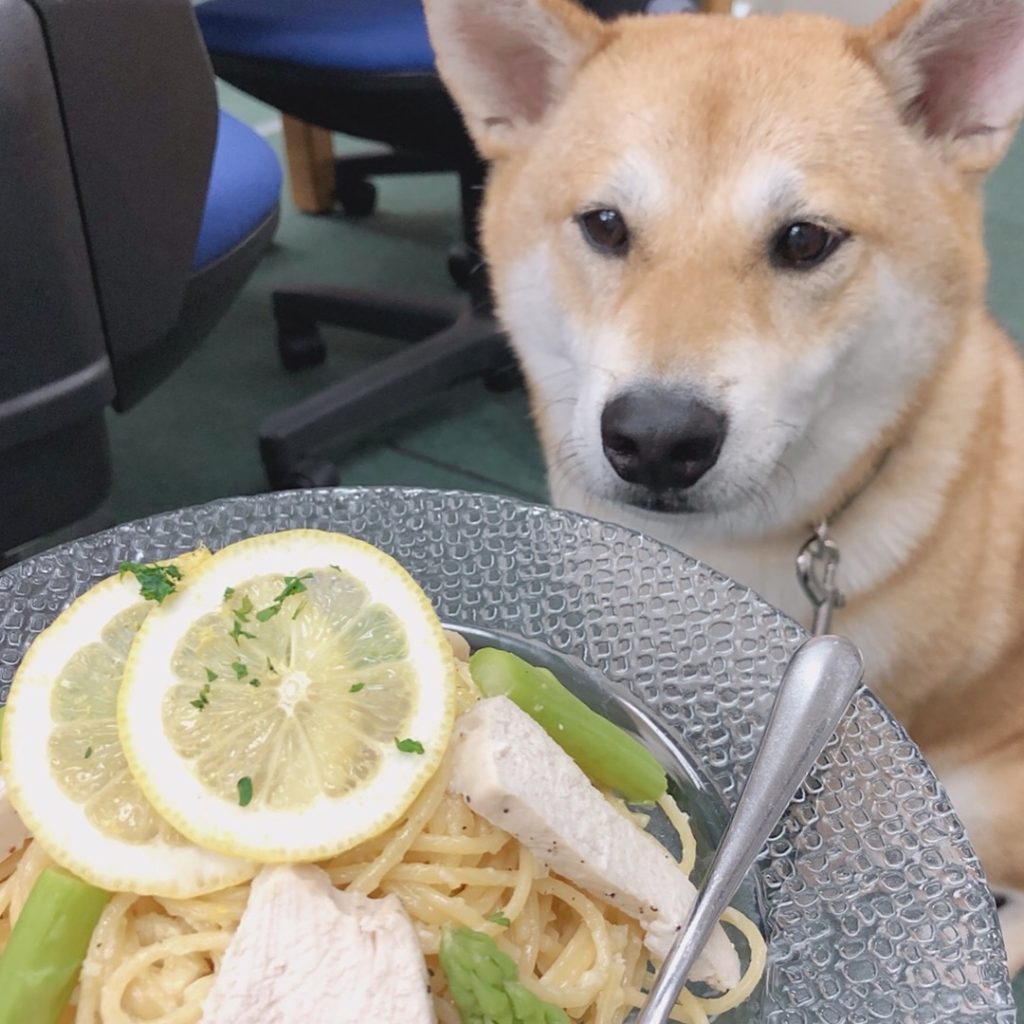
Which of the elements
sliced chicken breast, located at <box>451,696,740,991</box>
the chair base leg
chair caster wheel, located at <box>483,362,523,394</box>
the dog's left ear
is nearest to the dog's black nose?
sliced chicken breast, located at <box>451,696,740,991</box>

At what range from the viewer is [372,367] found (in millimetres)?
2064

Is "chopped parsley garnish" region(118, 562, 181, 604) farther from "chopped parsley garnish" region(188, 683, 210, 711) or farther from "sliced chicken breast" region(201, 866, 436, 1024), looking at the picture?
"sliced chicken breast" region(201, 866, 436, 1024)

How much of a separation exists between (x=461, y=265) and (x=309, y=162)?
0.69 metres

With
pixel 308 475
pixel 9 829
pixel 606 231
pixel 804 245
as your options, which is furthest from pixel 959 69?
pixel 308 475

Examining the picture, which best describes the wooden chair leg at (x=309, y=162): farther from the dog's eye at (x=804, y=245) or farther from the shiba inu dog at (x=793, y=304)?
the dog's eye at (x=804, y=245)

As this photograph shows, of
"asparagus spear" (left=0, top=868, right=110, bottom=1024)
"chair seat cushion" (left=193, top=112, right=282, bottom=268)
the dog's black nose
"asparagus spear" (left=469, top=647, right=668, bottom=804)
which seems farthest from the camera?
"chair seat cushion" (left=193, top=112, right=282, bottom=268)

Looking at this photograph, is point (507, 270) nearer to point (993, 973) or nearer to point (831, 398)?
point (831, 398)

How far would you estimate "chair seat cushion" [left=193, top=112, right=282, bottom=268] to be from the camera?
129cm

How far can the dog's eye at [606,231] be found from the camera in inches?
38.0

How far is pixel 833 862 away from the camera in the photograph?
62 cm

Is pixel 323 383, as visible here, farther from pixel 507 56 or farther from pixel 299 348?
pixel 507 56

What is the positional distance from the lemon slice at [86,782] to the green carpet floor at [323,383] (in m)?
1.27

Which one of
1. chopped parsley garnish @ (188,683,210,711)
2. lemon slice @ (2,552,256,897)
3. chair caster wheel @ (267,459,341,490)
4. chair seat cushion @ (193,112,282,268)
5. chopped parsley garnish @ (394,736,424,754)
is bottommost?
chair caster wheel @ (267,459,341,490)

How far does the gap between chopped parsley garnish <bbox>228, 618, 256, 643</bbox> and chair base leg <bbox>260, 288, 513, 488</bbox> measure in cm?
118
